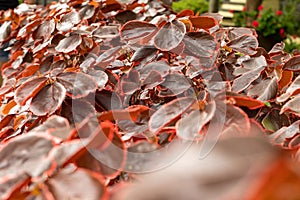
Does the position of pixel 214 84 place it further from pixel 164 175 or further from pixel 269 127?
pixel 164 175

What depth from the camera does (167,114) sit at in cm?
67

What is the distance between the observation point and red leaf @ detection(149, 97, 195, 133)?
→ 0.66m

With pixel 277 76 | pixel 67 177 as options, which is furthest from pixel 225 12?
pixel 67 177

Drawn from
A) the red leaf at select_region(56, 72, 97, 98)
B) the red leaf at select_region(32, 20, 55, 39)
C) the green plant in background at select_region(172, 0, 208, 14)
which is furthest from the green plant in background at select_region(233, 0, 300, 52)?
the red leaf at select_region(56, 72, 97, 98)

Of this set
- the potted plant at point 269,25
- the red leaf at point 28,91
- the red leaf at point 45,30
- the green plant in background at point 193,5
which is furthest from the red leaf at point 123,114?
the green plant in background at point 193,5

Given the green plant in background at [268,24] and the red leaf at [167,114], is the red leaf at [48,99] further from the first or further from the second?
the green plant in background at [268,24]

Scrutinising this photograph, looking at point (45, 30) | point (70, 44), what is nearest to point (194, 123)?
point (70, 44)

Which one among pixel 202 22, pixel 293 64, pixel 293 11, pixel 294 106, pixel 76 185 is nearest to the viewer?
pixel 76 185

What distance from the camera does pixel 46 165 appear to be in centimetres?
51

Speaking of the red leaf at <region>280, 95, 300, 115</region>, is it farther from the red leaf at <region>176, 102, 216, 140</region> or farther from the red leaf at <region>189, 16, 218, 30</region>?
the red leaf at <region>189, 16, 218, 30</region>

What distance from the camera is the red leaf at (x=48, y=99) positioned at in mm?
825

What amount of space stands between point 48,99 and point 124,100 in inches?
8.7

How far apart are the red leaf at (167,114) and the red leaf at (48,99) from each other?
224 mm

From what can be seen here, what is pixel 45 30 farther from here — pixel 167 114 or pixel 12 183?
pixel 12 183
